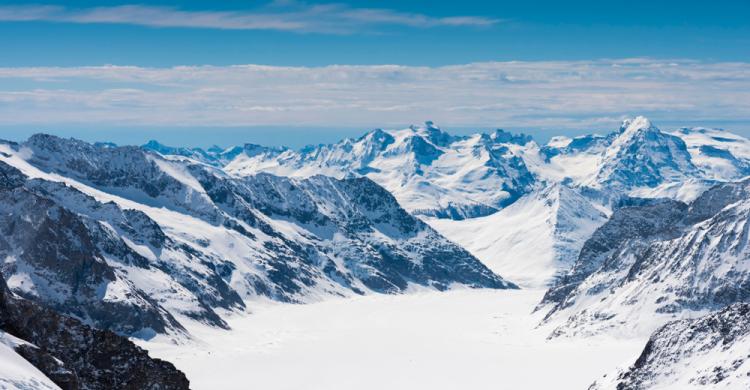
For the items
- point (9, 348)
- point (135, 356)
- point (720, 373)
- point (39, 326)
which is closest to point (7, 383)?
point (9, 348)

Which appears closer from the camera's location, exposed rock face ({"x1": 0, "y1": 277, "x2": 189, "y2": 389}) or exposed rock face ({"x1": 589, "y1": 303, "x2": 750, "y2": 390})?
exposed rock face ({"x1": 0, "y1": 277, "x2": 189, "y2": 389})

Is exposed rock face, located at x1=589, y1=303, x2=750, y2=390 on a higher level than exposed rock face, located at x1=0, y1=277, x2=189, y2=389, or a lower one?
lower

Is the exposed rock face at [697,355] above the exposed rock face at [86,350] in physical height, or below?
below

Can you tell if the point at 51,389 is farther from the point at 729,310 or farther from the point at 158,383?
the point at 729,310

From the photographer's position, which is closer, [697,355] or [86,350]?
[86,350]

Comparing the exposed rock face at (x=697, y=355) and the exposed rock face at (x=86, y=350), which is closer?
the exposed rock face at (x=86, y=350)
